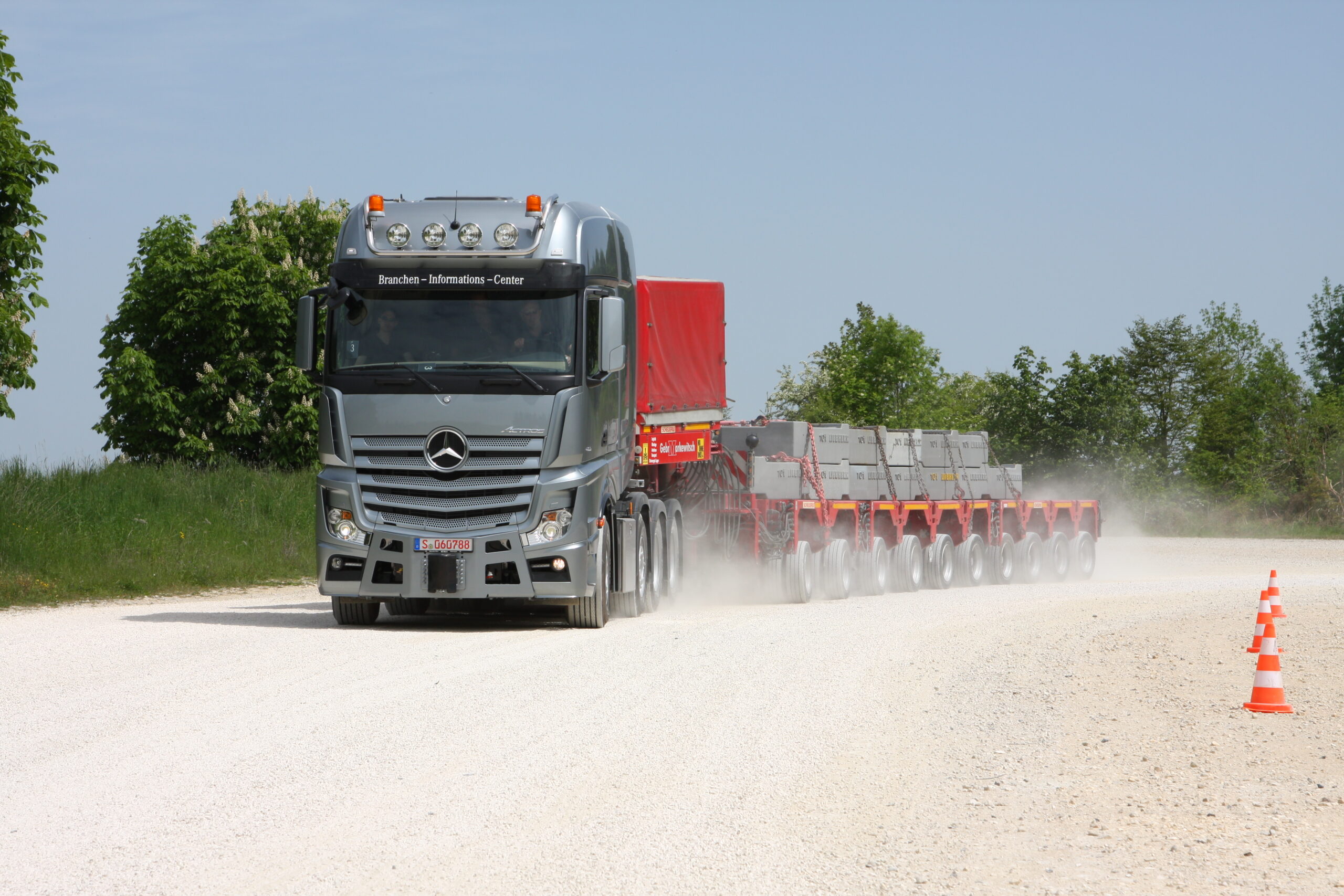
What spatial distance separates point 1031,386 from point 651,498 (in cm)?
5420

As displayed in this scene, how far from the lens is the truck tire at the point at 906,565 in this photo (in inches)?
1004

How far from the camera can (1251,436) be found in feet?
259

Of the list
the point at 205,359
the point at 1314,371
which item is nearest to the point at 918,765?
the point at 205,359

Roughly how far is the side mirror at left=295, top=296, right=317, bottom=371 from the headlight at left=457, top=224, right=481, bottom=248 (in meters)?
1.57

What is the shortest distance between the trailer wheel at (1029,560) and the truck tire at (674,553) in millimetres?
13831

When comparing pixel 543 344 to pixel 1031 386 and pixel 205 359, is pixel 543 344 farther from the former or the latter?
pixel 1031 386

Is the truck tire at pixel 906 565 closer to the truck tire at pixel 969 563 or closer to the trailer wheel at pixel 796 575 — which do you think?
the truck tire at pixel 969 563

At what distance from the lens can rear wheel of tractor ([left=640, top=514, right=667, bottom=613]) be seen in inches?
680

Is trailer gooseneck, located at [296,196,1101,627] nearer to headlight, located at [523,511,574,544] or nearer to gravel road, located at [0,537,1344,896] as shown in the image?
headlight, located at [523,511,574,544]

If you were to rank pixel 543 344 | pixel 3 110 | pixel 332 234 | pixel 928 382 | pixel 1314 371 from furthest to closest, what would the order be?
pixel 1314 371 → pixel 928 382 → pixel 332 234 → pixel 3 110 → pixel 543 344

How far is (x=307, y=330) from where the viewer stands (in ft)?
46.2

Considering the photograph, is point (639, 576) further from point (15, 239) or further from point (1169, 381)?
point (1169, 381)

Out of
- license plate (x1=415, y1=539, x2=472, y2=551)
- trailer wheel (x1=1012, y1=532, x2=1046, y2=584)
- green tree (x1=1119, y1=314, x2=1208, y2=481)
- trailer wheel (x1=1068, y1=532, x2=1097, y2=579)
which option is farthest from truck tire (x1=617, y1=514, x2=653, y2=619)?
green tree (x1=1119, y1=314, x2=1208, y2=481)

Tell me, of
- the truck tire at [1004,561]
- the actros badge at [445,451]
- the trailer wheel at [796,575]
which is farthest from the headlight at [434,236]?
the truck tire at [1004,561]
